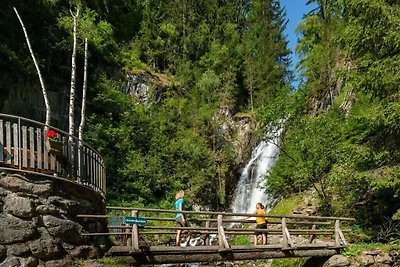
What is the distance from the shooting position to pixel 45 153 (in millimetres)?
8555

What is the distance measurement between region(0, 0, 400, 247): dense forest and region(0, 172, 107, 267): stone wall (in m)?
9.19

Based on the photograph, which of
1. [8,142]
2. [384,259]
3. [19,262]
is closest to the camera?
[19,262]

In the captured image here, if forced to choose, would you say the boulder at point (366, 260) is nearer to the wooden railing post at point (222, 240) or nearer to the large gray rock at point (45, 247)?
the wooden railing post at point (222, 240)

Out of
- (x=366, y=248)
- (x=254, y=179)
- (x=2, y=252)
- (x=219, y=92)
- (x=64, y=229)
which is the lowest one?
(x=366, y=248)

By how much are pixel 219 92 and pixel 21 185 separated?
27045mm

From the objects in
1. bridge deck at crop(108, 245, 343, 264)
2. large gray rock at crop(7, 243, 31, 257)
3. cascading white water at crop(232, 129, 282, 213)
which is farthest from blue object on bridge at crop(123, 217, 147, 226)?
cascading white water at crop(232, 129, 282, 213)

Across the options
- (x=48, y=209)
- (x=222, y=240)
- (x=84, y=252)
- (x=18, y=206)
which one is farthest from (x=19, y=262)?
(x=222, y=240)

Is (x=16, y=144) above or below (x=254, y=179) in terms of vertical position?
below

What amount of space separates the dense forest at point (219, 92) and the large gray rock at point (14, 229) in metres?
10.2

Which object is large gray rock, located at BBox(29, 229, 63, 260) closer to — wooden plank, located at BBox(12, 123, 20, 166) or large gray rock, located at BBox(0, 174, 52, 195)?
large gray rock, located at BBox(0, 174, 52, 195)

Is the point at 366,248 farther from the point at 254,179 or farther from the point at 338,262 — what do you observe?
the point at 254,179

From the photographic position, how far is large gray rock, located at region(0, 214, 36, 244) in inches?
289

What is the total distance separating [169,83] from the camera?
112ft

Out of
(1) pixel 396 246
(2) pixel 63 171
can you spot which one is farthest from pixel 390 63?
(2) pixel 63 171
